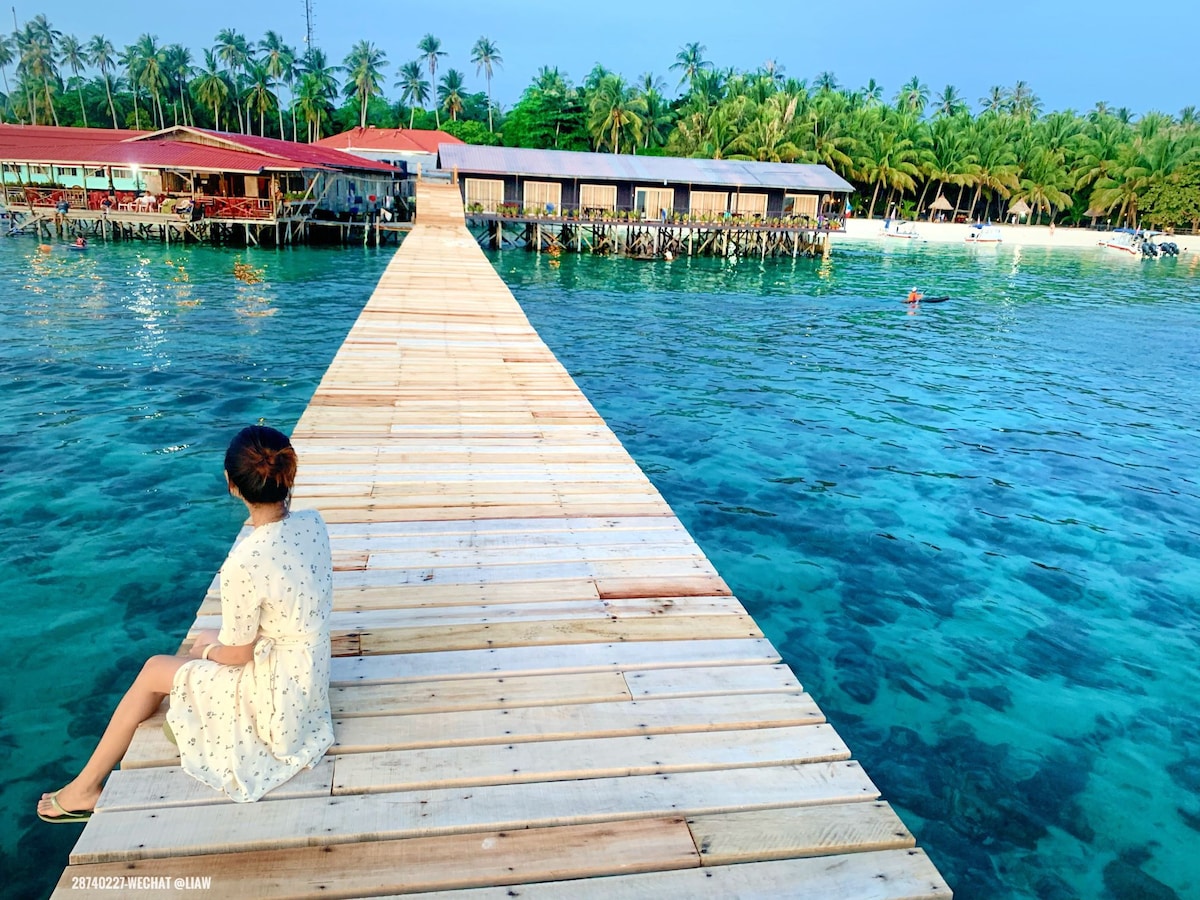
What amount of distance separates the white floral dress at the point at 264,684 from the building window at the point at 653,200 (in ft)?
143

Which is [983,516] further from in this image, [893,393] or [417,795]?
[417,795]

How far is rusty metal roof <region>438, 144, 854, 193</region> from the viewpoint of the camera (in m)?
42.0

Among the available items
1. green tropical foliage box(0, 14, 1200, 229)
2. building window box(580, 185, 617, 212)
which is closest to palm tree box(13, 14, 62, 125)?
green tropical foliage box(0, 14, 1200, 229)

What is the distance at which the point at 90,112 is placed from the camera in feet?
264

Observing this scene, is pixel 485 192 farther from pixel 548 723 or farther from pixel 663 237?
pixel 548 723

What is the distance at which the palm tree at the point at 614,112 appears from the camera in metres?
65.1

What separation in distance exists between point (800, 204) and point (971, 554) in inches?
1635

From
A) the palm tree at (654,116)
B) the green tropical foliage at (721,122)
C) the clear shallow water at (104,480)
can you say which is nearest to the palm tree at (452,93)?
the green tropical foliage at (721,122)

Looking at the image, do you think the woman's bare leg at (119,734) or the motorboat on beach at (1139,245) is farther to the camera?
the motorboat on beach at (1139,245)

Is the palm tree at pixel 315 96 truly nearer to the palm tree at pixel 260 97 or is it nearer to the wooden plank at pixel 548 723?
the palm tree at pixel 260 97

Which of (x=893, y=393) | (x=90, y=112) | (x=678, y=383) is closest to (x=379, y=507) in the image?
(x=678, y=383)

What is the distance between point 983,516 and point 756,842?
25.8 feet

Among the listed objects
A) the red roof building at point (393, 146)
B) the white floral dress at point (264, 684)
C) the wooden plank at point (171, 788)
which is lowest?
the wooden plank at point (171, 788)

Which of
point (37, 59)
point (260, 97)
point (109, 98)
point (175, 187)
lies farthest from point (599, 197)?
point (37, 59)
